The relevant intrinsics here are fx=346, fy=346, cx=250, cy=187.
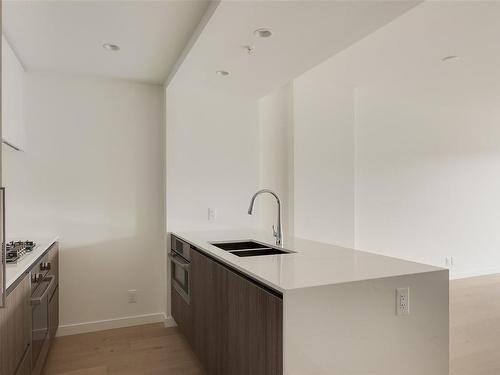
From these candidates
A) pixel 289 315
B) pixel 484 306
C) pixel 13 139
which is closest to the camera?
pixel 289 315

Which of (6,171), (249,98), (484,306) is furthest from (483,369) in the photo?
(6,171)

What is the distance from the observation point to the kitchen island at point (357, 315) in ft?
4.24

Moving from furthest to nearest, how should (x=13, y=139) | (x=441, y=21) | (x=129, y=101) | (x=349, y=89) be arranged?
(x=349, y=89), (x=129, y=101), (x=13, y=139), (x=441, y=21)

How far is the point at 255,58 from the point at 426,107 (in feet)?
11.3

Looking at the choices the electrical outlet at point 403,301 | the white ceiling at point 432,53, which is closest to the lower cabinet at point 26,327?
the electrical outlet at point 403,301

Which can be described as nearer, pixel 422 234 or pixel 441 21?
pixel 441 21

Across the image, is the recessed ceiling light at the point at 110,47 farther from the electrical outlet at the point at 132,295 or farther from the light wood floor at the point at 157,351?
the light wood floor at the point at 157,351

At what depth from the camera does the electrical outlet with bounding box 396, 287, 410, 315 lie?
1472 mm

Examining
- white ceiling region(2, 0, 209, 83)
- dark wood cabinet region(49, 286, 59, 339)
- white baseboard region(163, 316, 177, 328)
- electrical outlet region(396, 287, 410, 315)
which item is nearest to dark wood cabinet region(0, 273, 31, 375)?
dark wood cabinet region(49, 286, 59, 339)

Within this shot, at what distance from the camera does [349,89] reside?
4066 mm

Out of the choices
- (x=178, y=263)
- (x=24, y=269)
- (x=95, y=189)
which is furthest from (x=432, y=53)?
(x=24, y=269)

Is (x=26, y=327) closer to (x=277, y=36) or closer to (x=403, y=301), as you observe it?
(x=403, y=301)

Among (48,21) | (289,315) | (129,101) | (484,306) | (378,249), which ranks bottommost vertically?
(484,306)

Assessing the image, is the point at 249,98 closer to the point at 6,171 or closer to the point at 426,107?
the point at 6,171
